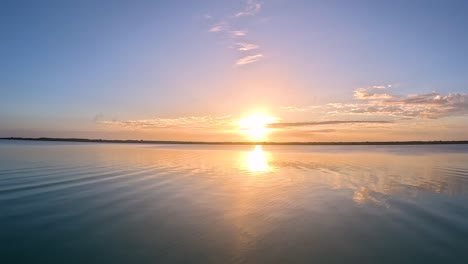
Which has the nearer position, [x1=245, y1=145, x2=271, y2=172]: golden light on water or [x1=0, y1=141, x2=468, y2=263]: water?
[x1=0, y1=141, x2=468, y2=263]: water

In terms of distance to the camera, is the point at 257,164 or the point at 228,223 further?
the point at 257,164

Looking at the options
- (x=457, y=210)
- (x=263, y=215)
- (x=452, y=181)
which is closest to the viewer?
(x=263, y=215)

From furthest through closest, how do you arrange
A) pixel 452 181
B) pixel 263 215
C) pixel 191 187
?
pixel 452 181, pixel 191 187, pixel 263 215

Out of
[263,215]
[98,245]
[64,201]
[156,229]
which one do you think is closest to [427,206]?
[263,215]

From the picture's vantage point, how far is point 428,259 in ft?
24.4

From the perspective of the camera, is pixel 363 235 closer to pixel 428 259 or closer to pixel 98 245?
pixel 428 259

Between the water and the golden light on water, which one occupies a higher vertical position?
the golden light on water

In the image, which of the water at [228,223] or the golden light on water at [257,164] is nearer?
the water at [228,223]

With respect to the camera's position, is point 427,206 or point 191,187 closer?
point 427,206

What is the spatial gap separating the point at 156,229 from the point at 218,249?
2.56m

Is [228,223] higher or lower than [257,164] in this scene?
lower

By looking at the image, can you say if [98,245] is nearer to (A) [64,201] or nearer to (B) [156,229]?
(B) [156,229]

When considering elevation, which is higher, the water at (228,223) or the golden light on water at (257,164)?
the golden light on water at (257,164)

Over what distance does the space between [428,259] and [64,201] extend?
13.2 metres
